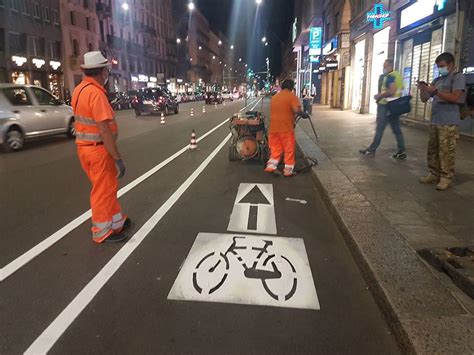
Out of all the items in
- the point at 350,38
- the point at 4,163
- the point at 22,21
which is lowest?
the point at 4,163

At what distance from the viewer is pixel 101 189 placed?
14.9ft

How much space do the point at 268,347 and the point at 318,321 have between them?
52 centimetres

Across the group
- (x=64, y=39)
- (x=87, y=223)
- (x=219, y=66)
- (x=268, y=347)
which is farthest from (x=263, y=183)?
(x=219, y=66)

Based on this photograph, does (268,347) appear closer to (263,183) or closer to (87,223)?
(87,223)

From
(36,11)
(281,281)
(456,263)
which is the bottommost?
(281,281)

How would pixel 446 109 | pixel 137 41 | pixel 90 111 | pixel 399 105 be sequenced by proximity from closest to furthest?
1. pixel 90 111
2. pixel 446 109
3. pixel 399 105
4. pixel 137 41

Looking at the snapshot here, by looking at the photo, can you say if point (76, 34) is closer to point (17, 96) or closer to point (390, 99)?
point (17, 96)

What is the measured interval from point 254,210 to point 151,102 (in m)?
22.3

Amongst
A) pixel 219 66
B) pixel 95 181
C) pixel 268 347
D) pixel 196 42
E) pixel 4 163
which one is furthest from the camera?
pixel 219 66

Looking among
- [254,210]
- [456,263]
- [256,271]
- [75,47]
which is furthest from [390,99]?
[75,47]

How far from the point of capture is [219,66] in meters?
159

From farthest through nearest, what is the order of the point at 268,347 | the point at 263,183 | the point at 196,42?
the point at 196,42
the point at 263,183
the point at 268,347

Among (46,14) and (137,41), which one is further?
(137,41)

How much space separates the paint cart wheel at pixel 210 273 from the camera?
12.2 feet
